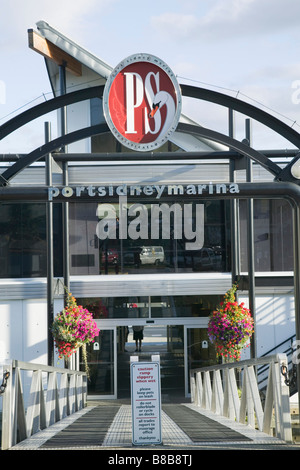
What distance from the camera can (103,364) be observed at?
2038cm

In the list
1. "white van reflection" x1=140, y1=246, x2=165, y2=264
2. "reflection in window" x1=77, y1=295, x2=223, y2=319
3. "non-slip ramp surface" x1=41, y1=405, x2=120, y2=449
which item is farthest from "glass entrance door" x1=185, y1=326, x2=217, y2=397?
"non-slip ramp surface" x1=41, y1=405, x2=120, y2=449

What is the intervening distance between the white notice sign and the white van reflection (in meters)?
12.4

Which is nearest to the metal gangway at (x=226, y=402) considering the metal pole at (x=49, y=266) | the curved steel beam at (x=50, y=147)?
the curved steel beam at (x=50, y=147)

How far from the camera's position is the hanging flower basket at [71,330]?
17.8m

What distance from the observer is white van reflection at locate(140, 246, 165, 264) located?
2012cm

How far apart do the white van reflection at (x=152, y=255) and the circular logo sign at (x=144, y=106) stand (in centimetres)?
1043

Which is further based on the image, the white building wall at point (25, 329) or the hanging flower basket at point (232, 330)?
the white building wall at point (25, 329)

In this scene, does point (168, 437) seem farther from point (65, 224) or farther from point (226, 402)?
point (65, 224)

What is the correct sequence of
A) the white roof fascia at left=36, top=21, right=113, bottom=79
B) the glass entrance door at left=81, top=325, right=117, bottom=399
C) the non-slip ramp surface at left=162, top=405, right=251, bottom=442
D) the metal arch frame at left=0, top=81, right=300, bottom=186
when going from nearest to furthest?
the non-slip ramp surface at left=162, top=405, right=251, bottom=442 < the metal arch frame at left=0, top=81, right=300, bottom=186 < the glass entrance door at left=81, top=325, right=117, bottom=399 < the white roof fascia at left=36, top=21, right=113, bottom=79

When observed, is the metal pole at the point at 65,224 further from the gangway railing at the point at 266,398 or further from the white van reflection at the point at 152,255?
the gangway railing at the point at 266,398

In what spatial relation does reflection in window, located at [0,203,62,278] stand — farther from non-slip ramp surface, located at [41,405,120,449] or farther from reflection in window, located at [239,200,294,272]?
non-slip ramp surface, located at [41,405,120,449]

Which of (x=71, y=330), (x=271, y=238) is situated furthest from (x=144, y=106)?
(x=271, y=238)

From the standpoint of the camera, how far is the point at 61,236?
773 inches
